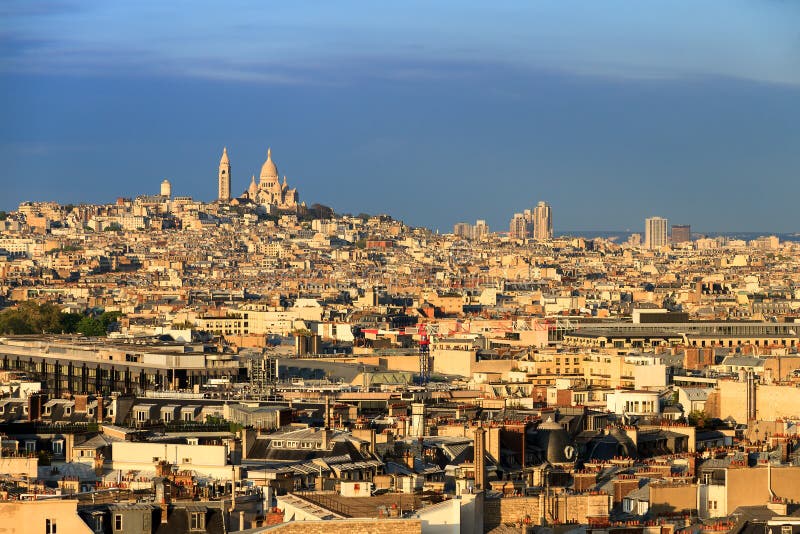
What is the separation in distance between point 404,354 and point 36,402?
36.5 metres

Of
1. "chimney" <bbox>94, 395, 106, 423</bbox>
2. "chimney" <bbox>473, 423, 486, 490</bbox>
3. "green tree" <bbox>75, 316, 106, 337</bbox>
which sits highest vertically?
"green tree" <bbox>75, 316, 106, 337</bbox>

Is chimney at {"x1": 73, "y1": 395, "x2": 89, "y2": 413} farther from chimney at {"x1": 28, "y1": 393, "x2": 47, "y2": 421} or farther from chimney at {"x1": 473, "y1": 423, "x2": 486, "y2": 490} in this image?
chimney at {"x1": 473, "y1": 423, "x2": 486, "y2": 490}

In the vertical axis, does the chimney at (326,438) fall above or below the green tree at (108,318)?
below

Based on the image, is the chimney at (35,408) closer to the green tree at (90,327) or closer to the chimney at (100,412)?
the chimney at (100,412)

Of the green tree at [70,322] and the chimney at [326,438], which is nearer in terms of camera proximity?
the chimney at [326,438]

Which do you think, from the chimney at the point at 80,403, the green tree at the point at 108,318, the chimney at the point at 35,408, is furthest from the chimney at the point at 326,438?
the green tree at the point at 108,318

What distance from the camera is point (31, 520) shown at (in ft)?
61.5

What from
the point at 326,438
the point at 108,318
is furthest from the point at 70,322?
the point at 326,438

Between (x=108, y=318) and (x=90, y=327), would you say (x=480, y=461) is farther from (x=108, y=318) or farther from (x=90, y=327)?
(x=108, y=318)

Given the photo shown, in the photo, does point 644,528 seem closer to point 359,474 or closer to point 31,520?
point 31,520

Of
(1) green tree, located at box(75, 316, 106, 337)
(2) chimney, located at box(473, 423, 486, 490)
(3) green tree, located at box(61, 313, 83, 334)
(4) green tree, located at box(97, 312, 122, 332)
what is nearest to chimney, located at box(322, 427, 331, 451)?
(2) chimney, located at box(473, 423, 486, 490)

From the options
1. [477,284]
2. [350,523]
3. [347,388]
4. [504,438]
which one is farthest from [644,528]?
[477,284]

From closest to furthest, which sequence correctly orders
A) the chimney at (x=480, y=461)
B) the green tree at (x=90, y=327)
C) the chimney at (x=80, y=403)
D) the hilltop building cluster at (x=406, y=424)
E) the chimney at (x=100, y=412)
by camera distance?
the hilltop building cluster at (x=406, y=424) < the chimney at (x=480, y=461) < the chimney at (x=100, y=412) < the chimney at (x=80, y=403) < the green tree at (x=90, y=327)

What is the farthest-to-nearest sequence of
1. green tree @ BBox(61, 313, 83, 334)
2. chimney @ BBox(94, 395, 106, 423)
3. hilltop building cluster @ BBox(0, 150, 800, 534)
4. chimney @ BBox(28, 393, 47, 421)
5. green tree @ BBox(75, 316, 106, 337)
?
green tree @ BBox(61, 313, 83, 334) → green tree @ BBox(75, 316, 106, 337) → chimney @ BBox(94, 395, 106, 423) → chimney @ BBox(28, 393, 47, 421) → hilltop building cluster @ BBox(0, 150, 800, 534)
